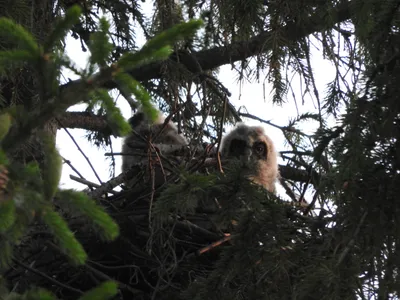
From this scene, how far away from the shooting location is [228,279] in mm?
2613

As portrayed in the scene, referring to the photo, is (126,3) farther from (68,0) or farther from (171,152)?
(171,152)

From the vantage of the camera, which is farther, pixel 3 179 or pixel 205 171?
pixel 205 171

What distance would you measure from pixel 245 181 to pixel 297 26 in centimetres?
126

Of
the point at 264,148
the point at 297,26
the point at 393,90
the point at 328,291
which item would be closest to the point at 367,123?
the point at 393,90

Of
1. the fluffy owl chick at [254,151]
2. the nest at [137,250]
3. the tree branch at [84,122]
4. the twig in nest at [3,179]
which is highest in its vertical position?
the fluffy owl chick at [254,151]

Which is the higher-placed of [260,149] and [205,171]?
[260,149]

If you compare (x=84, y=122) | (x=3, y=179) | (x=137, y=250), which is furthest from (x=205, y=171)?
(x=3, y=179)

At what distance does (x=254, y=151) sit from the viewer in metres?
5.18

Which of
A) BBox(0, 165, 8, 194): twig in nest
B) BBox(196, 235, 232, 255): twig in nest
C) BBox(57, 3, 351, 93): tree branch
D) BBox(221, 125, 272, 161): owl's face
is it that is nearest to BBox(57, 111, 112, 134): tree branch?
BBox(57, 3, 351, 93): tree branch

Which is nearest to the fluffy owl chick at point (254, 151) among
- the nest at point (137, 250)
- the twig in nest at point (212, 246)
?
the nest at point (137, 250)

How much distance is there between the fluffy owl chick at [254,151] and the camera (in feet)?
16.5

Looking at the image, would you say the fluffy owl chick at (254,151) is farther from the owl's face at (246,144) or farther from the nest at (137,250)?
the nest at (137,250)

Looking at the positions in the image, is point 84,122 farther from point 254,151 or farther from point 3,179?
point 3,179

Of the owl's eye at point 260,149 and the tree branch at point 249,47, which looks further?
the owl's eye at point 260,149
